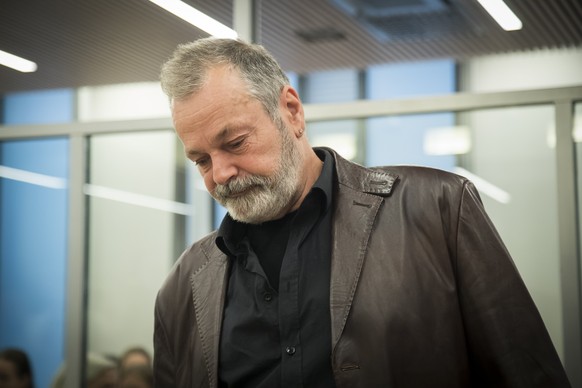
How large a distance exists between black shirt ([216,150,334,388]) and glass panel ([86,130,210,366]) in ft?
8.22

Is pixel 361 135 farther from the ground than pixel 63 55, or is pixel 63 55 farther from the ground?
pixel 63 55

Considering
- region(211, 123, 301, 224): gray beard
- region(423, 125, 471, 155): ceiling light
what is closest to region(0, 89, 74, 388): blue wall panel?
region(423, 125, 471, 155): ceiling light

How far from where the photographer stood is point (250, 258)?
6.35ft

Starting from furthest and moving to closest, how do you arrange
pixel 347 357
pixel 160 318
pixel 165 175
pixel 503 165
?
1. pixel 165 175
2. pixel 503 165
3. pixel 160 318
4. pixel 347 357

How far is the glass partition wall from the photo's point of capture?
3.89m

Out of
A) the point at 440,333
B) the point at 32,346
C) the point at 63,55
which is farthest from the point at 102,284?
the point at 440,333

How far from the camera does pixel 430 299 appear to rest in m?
1.73

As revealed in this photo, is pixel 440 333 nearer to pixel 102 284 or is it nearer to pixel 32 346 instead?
pixel 102 284

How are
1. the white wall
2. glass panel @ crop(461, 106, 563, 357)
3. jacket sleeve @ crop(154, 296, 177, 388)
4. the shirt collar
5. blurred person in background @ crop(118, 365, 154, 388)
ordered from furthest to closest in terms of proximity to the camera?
1. blurred person in background @ crop(118, 365, 154, 388)
2. the white wall
3. glass panel @ crop(461, 106, 563, 357)
4. jacket sleeve @ crop(154, 296, 177, 388)
5. the shirt collar

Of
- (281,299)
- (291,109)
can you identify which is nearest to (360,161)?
(291,109)

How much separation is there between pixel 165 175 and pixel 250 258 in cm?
280

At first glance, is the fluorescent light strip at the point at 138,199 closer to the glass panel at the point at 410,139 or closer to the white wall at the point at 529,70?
the glass panel at the point at 410,139

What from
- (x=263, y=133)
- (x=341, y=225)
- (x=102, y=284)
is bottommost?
(x=102, y=284)

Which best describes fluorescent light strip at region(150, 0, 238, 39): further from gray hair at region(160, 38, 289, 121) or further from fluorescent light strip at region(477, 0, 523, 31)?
gray hair at region(160, 38, 289, 121)
